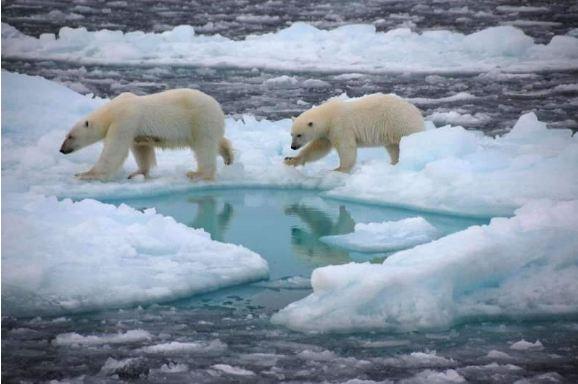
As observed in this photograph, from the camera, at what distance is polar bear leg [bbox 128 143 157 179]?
20.4 ft

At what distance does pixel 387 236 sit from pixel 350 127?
1681 millimetres

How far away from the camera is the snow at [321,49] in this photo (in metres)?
12.5

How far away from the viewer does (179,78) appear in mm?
11734

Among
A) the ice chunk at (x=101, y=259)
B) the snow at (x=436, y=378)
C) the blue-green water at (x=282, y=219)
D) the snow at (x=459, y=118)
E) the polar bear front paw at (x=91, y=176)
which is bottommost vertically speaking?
the snow at (x=459, y=118)

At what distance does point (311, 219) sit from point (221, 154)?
1.09 metres

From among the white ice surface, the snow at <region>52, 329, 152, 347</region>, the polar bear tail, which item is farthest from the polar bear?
the snow at <region>52, 329, 152, 347</region>

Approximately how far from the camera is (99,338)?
11.8 feet

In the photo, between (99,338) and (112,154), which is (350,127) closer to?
(112,154)

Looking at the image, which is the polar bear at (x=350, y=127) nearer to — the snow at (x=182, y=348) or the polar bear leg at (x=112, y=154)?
the polar bear leg at (x=112, y=154)

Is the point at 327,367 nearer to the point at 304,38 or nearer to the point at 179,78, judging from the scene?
the point at 179,78


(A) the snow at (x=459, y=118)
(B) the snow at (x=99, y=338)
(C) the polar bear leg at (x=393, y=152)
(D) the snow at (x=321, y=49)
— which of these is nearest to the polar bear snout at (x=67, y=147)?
(C) the polar bear leg at (x=393, y=152)

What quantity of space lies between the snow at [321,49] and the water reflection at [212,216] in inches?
257

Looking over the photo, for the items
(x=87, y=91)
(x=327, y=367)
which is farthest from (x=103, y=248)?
(x=87, y=91)

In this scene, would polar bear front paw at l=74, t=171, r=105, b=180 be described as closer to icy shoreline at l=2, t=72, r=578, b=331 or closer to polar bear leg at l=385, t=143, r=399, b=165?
icy shoreline at l=2, t=72, r=578, b=331
